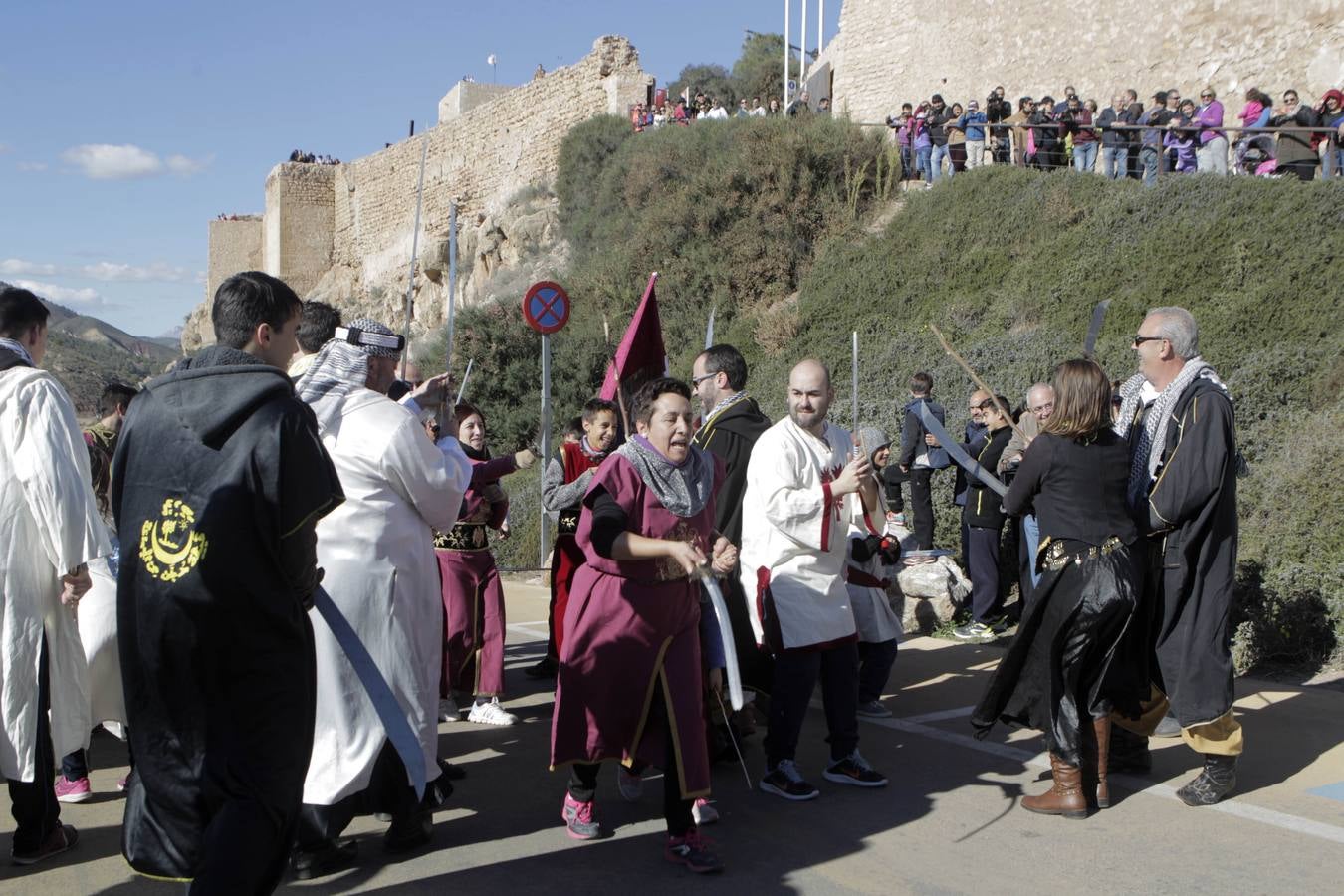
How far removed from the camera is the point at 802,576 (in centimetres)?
503

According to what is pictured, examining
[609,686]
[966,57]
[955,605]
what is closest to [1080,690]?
[609,686]

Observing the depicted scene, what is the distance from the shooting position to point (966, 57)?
26.5 meters

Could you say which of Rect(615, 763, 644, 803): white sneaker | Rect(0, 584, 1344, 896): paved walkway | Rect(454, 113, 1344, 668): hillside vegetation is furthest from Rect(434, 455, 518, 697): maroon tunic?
Rect(454, 113, 1344, 668): hillside vegetation

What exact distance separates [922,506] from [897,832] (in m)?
6.50

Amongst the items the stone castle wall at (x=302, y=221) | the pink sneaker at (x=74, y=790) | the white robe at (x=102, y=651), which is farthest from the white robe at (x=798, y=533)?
the stone castle wall at (x=302, y=221)

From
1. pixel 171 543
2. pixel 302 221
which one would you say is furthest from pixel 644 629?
pixel 302 221

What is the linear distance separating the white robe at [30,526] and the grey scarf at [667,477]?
1985mm

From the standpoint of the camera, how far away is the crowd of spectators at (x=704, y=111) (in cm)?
2595

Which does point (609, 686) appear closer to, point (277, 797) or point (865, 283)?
point (277, 797)

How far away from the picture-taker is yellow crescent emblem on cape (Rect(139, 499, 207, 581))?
2.86 meters

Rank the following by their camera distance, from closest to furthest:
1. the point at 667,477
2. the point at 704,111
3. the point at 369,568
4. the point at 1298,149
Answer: the point at 369,568, the point at 667,477, the point at 1298,149, the point at 704,111

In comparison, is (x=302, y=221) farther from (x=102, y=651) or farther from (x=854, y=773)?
(x=854, y=773)

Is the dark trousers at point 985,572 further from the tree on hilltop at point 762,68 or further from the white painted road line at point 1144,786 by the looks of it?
the tree on hilltop at point 762,68

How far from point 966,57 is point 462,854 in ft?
83.6
